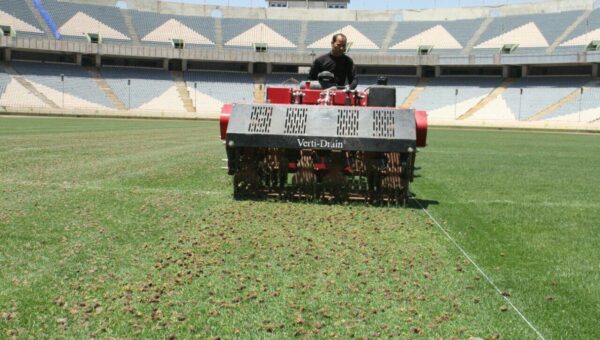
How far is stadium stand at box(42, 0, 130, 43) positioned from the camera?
69312 mm

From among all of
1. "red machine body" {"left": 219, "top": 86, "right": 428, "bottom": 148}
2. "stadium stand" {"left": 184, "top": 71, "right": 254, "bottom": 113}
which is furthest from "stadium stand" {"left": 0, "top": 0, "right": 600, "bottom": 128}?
"red machine body" {"left": 219, "top": 86, "right": 428, "bottom": 148}

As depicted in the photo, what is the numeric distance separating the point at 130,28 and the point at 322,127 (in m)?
69.1

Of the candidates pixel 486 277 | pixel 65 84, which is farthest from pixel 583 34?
pixel 486 277

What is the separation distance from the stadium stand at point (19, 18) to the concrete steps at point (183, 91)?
1434 centimetres

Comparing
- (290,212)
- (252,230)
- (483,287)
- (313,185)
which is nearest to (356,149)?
(313,185)

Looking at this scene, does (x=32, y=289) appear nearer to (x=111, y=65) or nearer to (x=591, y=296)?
(x=591, y=296)

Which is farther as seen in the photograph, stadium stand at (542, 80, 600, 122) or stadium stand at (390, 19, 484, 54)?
stadium stand at (390, 19, 484, 54)

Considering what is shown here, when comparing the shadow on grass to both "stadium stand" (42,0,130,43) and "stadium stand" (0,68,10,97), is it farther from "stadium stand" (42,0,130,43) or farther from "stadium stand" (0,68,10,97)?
"stadium stand" (42,0,130,43)

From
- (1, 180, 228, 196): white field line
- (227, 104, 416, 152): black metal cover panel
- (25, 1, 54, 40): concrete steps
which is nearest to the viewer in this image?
(227, 104, 416, 152): black metal cover panel

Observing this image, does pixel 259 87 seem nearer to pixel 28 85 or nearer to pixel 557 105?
pixel 28 85

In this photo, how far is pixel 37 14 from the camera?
6944cm

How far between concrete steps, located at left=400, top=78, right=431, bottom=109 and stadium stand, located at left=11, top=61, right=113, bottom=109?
29252 millimetres

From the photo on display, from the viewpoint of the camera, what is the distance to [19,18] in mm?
67312

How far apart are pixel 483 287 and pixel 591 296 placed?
0.69m
